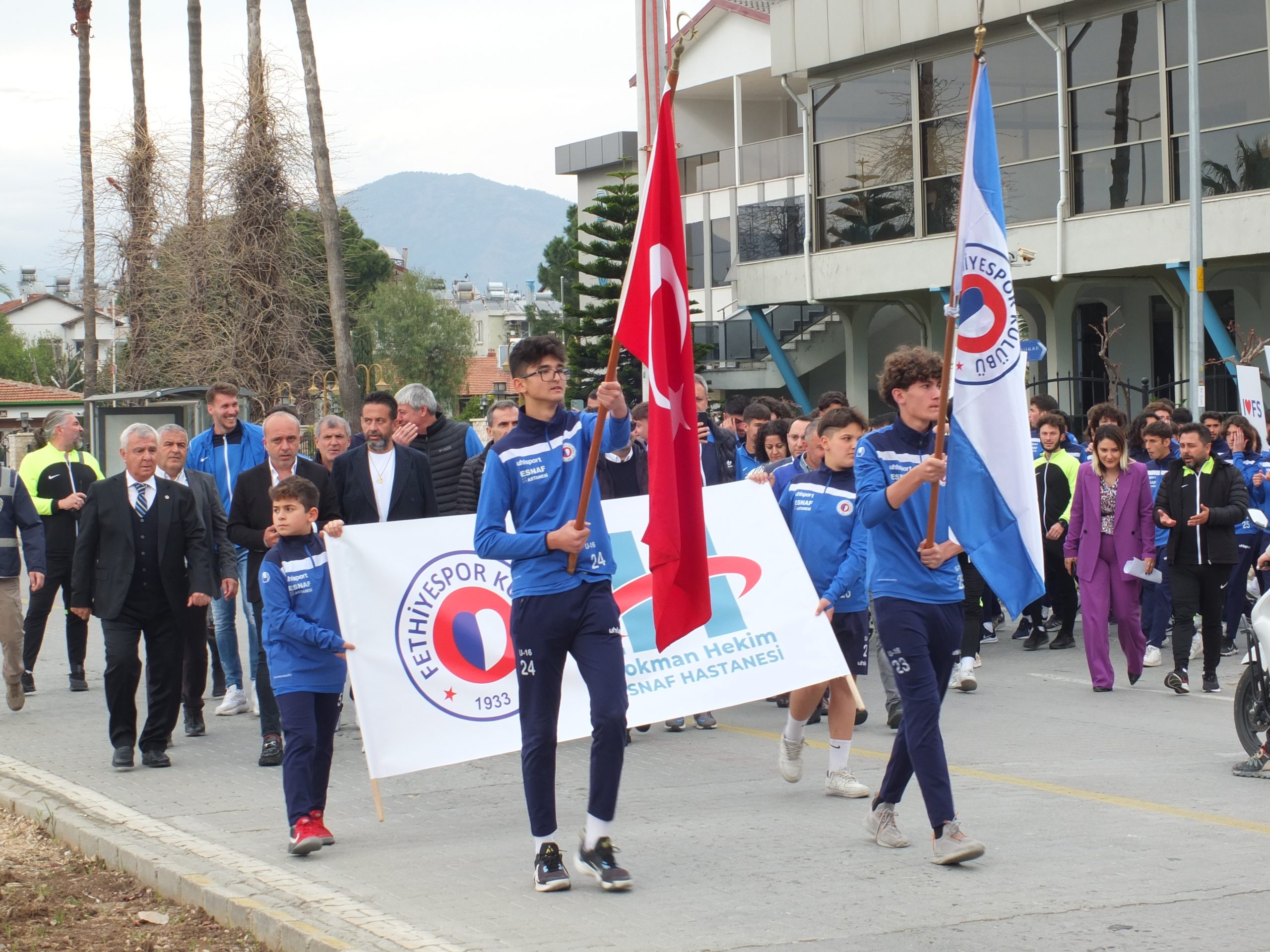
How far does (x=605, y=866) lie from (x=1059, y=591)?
939cm

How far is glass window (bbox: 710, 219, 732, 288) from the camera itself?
40281mm

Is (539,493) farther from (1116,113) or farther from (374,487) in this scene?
(1116,113)

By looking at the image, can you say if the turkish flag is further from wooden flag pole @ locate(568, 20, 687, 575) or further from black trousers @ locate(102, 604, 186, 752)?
black trousers @ locate(102, 604, 186, 752)

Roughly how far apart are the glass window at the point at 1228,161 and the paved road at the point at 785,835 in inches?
504

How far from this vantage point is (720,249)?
133ft

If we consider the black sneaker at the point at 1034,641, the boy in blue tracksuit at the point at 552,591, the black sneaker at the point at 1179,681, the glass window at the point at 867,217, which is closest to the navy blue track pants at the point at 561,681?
the boy in blue tracksuit at the point at 552,591

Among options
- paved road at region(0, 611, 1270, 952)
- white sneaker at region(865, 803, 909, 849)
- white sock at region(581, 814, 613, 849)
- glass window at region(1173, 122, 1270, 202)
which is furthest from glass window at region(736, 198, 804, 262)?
white sock at region(581, 814, 613, 849)

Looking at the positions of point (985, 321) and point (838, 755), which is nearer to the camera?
point (985, 321)

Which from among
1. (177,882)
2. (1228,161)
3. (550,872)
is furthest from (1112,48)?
(177,882)

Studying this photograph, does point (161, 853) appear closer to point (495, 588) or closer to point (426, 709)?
point (426, 709)

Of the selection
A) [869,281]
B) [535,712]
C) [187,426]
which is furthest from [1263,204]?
[535,712]

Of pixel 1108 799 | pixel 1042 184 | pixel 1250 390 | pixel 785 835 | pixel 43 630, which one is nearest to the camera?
pixel 785 835

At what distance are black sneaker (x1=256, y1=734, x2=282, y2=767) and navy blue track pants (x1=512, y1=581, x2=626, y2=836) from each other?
3090 millimetres

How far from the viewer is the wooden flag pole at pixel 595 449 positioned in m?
5.43
